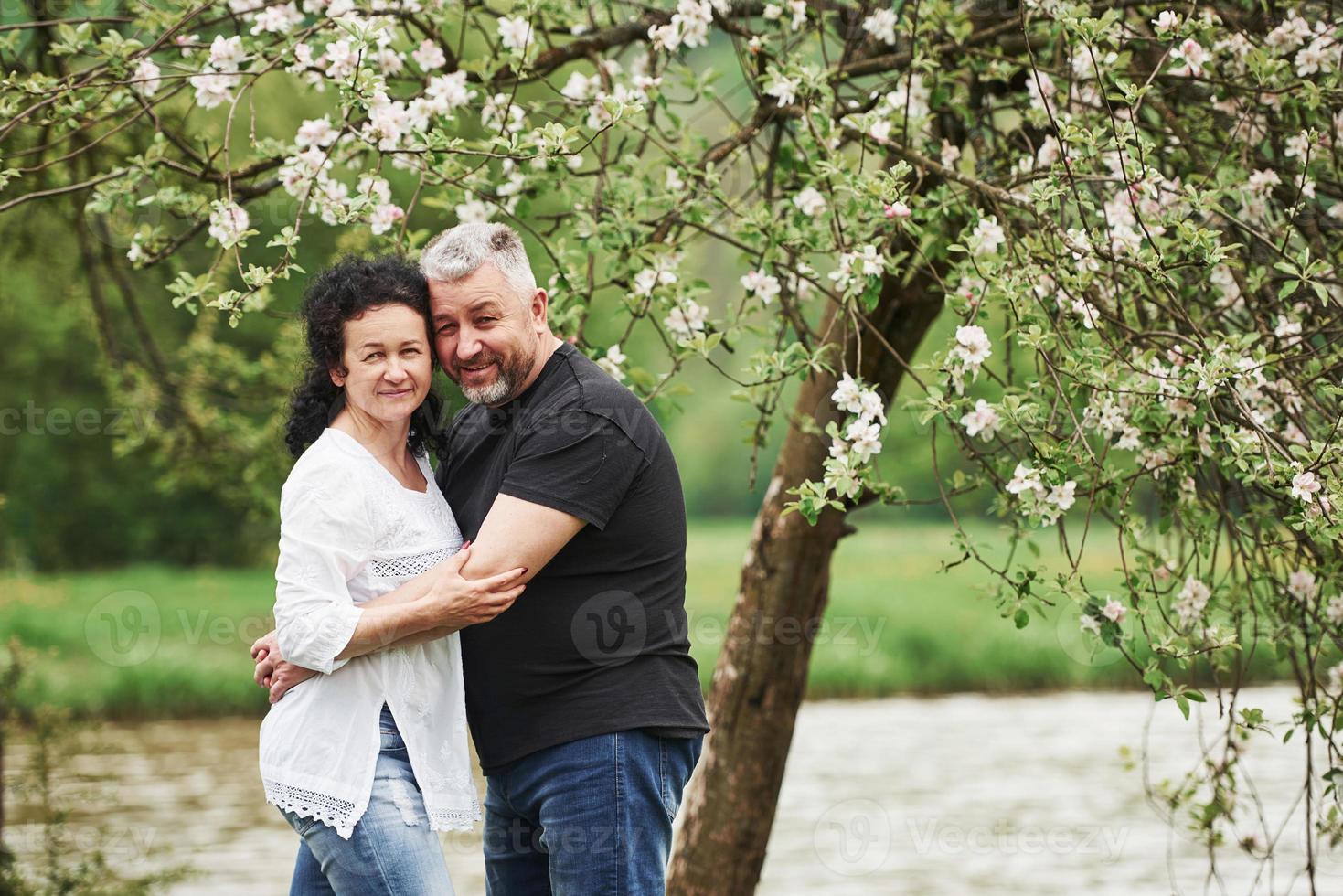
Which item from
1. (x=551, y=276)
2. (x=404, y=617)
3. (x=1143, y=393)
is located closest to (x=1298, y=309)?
(x=1143, y=393)

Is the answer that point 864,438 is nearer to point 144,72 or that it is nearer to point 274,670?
point 274,670

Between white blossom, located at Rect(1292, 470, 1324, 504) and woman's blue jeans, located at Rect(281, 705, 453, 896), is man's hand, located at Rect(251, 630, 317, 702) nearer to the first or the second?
woman's blue jeans, located at Rect(281, 705, 453, 896)

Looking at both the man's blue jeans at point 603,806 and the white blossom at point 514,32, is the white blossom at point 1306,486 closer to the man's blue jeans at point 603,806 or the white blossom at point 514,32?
the man's blue jeans at point 603,806

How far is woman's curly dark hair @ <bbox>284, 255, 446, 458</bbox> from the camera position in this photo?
106 inches

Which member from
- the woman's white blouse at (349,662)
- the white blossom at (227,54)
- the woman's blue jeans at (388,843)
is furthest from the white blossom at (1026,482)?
the white blossom at (227,54)

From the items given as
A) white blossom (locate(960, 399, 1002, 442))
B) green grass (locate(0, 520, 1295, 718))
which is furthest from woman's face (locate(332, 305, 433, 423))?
green grass (locate(0, 520, 1295, 718))

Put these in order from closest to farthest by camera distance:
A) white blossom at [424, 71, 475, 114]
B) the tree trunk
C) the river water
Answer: white blossom at [424, 71, 475, 114] < the tree trunk < the river water

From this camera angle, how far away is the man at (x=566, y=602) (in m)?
2.54

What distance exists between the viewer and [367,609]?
2.48 metres

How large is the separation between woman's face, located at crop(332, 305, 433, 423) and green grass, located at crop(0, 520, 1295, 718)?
9.65 m
